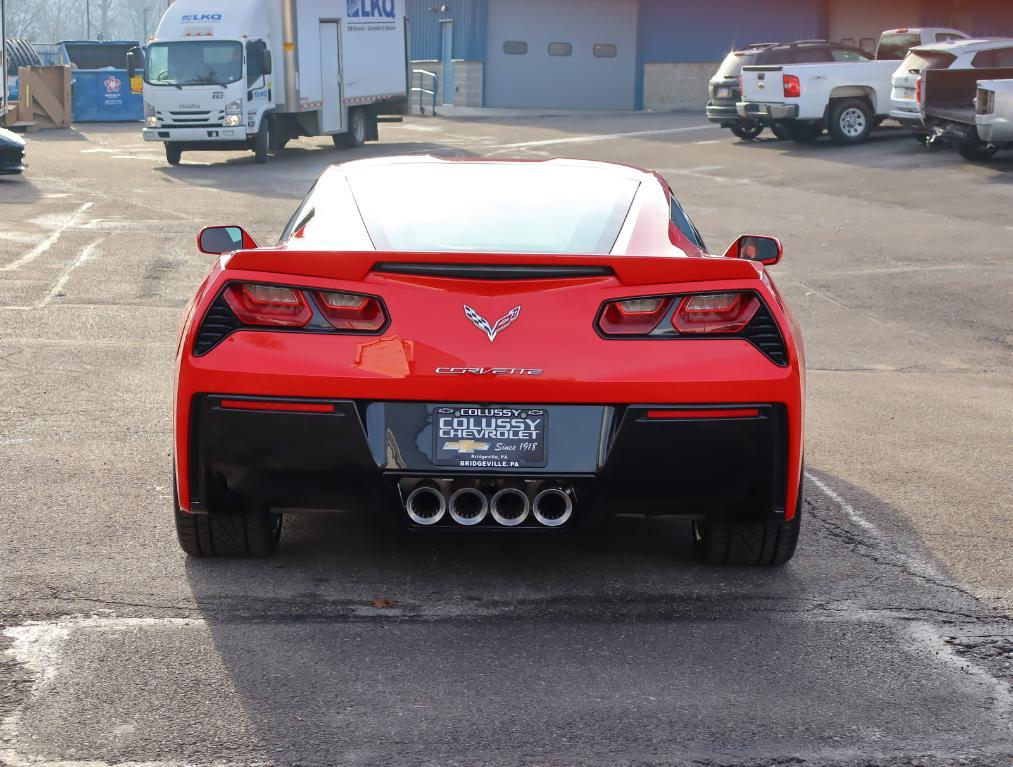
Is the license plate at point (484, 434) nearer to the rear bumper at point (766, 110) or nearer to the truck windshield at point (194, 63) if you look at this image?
the truck windshield at point (194, 63)

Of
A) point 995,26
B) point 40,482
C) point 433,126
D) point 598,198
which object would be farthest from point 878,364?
point 995,26

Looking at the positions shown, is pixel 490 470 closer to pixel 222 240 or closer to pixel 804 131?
pixel 222 240

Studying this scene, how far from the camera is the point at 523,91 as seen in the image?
47.7 meters

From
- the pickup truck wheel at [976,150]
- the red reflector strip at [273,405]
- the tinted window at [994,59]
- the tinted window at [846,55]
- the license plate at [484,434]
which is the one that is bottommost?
the pickup truck wheel at [976,150]

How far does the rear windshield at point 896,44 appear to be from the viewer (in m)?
29.9

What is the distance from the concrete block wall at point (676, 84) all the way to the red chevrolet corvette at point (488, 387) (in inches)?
1683

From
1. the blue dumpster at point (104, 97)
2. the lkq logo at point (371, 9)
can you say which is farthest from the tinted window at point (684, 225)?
the blue dumpster at point (104, 97)

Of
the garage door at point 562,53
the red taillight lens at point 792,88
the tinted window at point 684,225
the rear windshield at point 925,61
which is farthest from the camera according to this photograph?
the garage door at point 562,53

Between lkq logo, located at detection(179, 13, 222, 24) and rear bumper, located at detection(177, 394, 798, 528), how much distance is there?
76.5ft

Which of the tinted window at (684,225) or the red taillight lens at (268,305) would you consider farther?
the tinted window at (684,225)

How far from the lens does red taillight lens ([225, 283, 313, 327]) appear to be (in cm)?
453

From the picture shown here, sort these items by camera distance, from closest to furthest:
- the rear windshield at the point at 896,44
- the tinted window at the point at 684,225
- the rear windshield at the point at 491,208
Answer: the rear windshield at the point at 491,208 < the tinted window at the point at 684,225 < the rear windshield at the point at 896,44

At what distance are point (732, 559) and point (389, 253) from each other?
157 cm

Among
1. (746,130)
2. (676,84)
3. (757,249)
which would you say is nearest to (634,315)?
(757,249)
